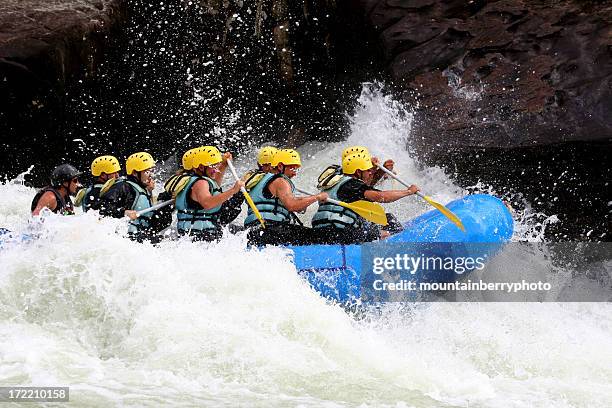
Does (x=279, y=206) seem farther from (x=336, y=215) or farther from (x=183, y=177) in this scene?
(x=183, y=177)

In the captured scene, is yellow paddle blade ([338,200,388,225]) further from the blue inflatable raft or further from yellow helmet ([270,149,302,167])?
yellow helmet ([270,149,302,167])

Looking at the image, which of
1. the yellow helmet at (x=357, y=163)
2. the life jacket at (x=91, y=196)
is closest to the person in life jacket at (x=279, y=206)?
the yellow helmet at (x=357, y=163)

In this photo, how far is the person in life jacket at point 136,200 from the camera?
22.3ft

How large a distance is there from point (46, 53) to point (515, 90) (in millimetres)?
5756

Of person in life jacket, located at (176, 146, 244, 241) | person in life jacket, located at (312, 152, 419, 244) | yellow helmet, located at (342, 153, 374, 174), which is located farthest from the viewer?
yellow helmet, located at (342, 153, 374, 174)

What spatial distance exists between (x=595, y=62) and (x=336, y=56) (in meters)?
3.19

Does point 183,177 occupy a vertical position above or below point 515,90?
below

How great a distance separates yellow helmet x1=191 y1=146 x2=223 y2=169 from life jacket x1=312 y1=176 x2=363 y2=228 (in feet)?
3.15

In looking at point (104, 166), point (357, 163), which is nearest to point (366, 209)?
point (357, 163)

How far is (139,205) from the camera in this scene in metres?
6.83

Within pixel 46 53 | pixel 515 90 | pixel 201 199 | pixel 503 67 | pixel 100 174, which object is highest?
pixel 46 53

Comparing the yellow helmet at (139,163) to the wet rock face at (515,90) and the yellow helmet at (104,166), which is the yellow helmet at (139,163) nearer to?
the yellow helmet at (104,166)

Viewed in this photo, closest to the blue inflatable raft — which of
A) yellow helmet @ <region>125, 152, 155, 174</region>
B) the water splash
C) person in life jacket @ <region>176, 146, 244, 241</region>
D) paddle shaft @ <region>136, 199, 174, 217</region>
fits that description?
the water splash

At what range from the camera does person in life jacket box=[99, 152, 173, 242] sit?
6.79 metres
